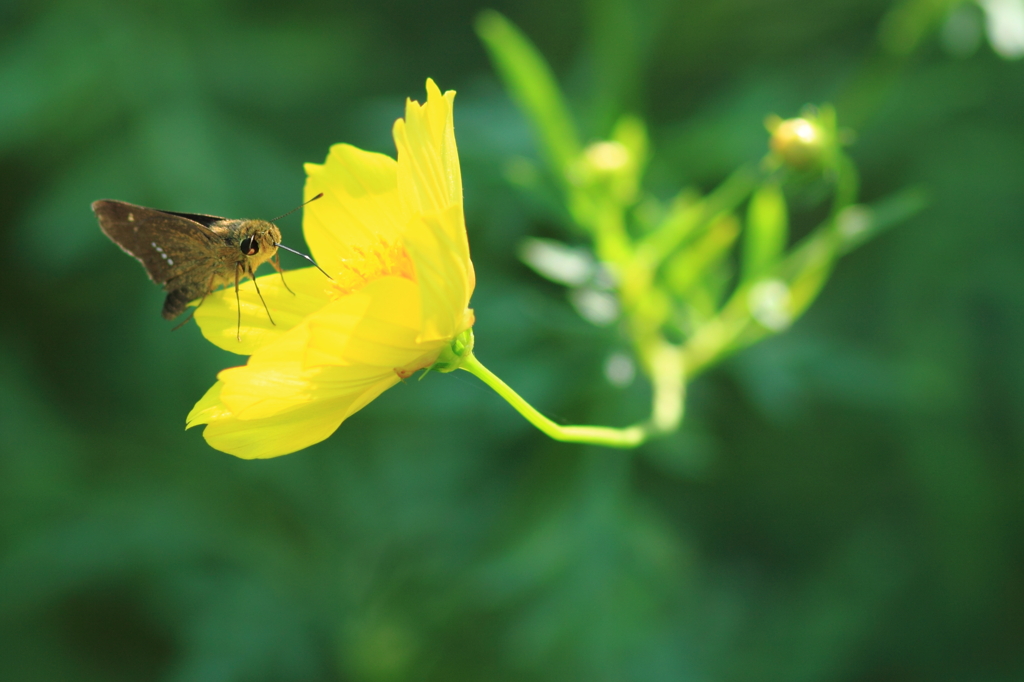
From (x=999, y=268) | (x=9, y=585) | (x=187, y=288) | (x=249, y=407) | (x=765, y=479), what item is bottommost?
(x=9, y=585)

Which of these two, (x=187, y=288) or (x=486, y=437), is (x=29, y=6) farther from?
(x=486, y=437)

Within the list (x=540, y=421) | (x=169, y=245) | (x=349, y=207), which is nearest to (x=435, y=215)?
(x=540, y=421)

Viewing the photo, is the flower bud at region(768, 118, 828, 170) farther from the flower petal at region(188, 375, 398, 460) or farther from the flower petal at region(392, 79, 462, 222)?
the flower petal at region(188, 375, 398, 460)

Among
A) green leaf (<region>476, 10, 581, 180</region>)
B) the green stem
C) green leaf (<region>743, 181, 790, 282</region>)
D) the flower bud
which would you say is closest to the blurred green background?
green leaf (<region>476, 10, 581, 180</region>)

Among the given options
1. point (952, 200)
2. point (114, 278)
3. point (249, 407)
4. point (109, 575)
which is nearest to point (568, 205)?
point (249, 407)

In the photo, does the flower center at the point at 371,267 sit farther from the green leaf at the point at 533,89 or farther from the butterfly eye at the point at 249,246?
the green leaf at the point at 533,89

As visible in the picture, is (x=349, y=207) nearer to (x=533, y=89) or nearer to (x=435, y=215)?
(x=435, y=215)

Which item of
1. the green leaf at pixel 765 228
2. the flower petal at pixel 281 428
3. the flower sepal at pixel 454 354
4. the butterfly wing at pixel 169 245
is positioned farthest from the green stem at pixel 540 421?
the green leaf at pixel 765 228
